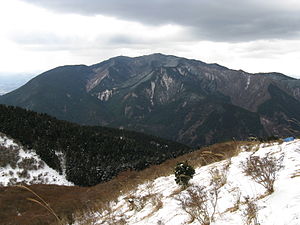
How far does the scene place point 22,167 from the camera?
54.7 m

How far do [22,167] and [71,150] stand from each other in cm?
1802

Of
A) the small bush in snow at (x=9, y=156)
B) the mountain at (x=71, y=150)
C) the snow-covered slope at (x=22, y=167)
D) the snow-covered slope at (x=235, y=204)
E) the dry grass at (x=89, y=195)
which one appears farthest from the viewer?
the mountain at (x=71, y=150)

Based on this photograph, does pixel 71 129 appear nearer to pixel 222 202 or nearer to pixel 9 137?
pixel 9 137

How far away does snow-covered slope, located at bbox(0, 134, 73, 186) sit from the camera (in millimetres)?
51100

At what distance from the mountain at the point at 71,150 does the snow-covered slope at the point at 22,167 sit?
0.74ft

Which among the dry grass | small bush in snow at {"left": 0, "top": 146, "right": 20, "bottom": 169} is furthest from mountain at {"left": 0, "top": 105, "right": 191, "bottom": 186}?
the dry grass

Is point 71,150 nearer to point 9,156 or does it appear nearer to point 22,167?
point 9,156

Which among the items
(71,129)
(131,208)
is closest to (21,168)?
(71,129)

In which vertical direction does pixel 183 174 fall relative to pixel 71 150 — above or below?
above

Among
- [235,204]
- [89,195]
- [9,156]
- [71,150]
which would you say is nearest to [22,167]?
[9,156]

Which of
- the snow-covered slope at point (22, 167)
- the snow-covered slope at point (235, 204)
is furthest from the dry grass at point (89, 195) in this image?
the snow-covered slope at point (22, 167)

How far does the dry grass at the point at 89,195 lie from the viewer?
14.1m

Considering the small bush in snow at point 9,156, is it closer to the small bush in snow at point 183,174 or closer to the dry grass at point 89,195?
the dry grass at point 89,195

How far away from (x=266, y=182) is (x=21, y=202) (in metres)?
21.9
